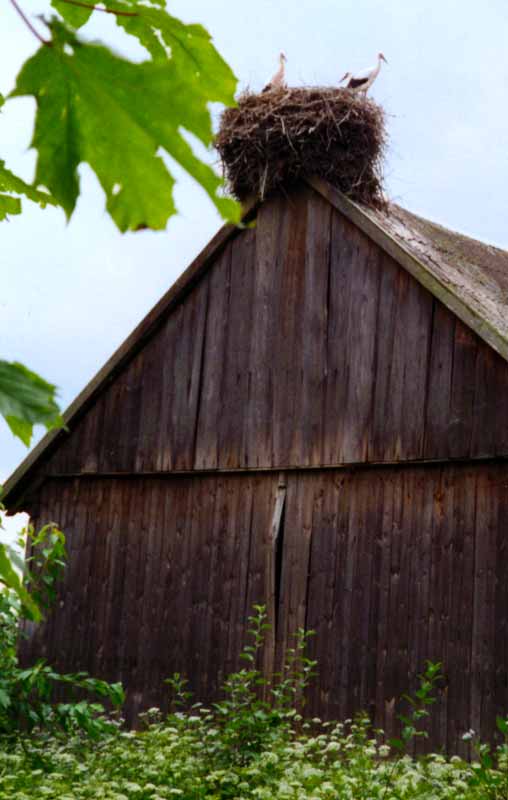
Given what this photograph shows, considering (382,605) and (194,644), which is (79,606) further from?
(382,605)

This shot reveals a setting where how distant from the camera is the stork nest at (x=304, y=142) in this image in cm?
1010

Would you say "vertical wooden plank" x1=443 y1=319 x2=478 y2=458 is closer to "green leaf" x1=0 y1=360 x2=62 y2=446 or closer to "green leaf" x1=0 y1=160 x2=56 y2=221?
"green leaf" x1=0 y1=160 x2=56 y2=221

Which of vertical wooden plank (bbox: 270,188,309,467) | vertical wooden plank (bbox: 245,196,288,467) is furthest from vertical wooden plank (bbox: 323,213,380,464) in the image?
vertical wooden plank (bbox: 245,196,288,467)

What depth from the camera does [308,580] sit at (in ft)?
30.9

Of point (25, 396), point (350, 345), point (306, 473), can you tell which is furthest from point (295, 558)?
point (25, 396)

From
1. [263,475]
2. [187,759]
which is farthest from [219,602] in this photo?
[187,759]

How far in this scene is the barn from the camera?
847 centimetres

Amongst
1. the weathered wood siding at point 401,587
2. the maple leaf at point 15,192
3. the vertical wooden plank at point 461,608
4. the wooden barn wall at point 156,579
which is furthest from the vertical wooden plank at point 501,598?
the maple leaf at point 15,192

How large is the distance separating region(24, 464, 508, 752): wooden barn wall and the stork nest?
2653 mm

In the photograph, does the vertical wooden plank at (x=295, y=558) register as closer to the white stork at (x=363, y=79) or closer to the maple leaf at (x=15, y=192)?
the white stork at (x=363, y=79)

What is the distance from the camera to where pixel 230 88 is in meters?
1.19

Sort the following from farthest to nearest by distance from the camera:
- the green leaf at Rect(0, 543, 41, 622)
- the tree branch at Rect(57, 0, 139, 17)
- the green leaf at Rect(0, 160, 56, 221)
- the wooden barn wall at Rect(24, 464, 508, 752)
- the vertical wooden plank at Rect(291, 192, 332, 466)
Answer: the vertical wooden plank at Rect(291, 192, 332, 466)
the wooden barn wall at Rect(24, 464, 508, 752)
the green leaf at Rect(0, 160, 56, 221)
the tree branch at Rect(57, 0, 139, 17)
the green leaf at Rect(0, 543, 41, 622)

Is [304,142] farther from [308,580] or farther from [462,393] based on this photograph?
[308,580]

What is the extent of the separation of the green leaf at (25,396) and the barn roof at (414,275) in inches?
288
